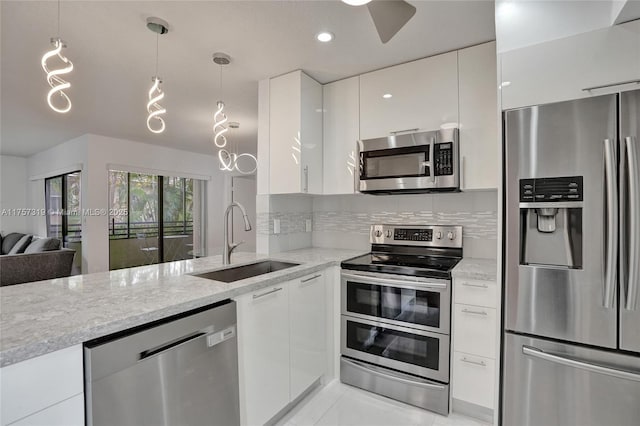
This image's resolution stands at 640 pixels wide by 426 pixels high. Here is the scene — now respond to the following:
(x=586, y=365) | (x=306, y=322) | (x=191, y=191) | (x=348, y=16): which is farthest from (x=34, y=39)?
(x=191, y=191)

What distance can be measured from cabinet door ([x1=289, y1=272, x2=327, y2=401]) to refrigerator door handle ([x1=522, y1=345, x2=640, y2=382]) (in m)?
1.18

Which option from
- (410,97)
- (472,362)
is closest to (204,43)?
(410,97)

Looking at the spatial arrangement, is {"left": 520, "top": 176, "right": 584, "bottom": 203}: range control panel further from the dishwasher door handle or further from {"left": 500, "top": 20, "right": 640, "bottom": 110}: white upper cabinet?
the dishwasher door handle

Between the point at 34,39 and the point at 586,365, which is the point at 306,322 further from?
the point at 34,39

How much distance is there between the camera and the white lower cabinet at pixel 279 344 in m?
1.57

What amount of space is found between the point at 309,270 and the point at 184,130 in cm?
351

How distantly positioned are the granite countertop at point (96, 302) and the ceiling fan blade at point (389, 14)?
4.38 feet

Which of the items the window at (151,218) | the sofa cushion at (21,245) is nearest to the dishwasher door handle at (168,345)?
the window at (151,218)

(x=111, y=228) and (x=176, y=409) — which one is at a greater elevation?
(x=111, y=228)

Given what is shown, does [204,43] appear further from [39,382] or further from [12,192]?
[12,192]

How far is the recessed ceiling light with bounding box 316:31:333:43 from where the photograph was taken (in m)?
1.97

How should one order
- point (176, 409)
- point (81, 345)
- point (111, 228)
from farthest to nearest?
point (111, 228), point (176, 409), point (81, 345)

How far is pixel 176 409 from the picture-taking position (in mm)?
1244

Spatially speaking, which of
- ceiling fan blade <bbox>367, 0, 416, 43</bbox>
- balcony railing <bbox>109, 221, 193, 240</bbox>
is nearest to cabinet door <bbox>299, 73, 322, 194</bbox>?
ceiling fan blade <bbox>367, 0, 416, 43</bbox>
